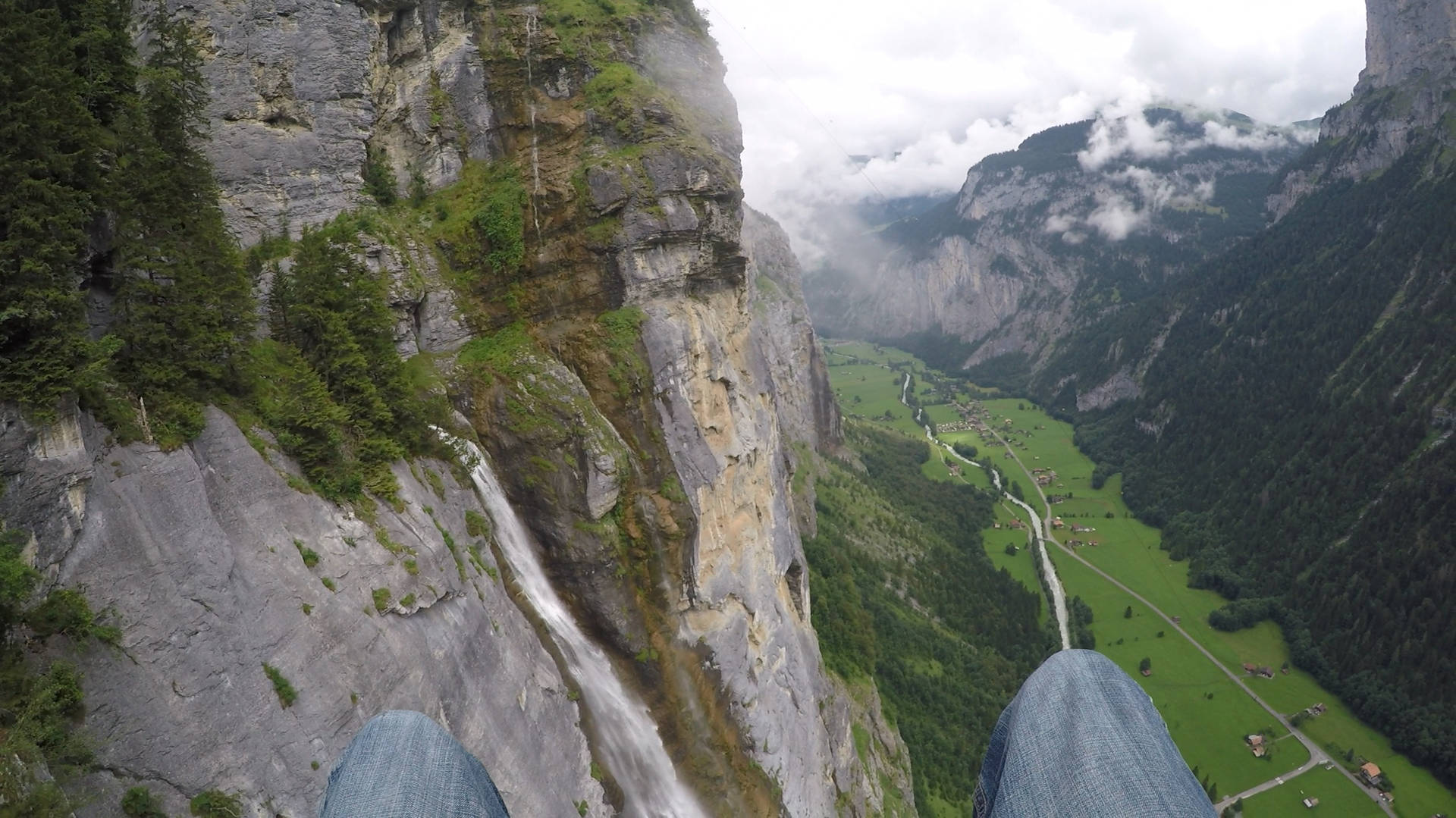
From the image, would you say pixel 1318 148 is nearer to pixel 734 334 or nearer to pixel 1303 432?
pixel 1303 432

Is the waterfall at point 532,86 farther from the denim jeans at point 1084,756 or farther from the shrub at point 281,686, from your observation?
the denim jeans at point 1084,756

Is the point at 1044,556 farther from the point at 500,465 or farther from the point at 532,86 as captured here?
the point at 532,86

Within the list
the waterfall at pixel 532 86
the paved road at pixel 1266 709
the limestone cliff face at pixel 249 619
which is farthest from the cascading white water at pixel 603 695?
the paved road at pixel 1266 709

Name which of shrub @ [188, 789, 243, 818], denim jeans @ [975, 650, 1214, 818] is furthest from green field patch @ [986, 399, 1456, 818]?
shrub @ [188, 789, 243, 818]

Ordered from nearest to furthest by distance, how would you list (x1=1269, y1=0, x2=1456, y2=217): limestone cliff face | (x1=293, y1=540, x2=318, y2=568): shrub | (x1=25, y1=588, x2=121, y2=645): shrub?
(x1=25, y1=588, x2=121, y2=645): shrub
(x1=293, y1=540, x2=318, y2=568): shrub
(x1=1269, y1=0, x2=1456, y2=217): limestone cliff face

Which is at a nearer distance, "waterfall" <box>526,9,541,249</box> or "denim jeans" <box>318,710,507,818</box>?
"denim jeans" <box>318,710,507,818</box>

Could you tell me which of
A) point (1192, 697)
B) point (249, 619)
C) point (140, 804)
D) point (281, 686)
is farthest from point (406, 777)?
point (1192, 697)

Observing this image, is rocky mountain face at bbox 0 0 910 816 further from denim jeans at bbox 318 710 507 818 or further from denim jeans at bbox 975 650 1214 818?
denim jeans at bbox 975 650 1214 818
